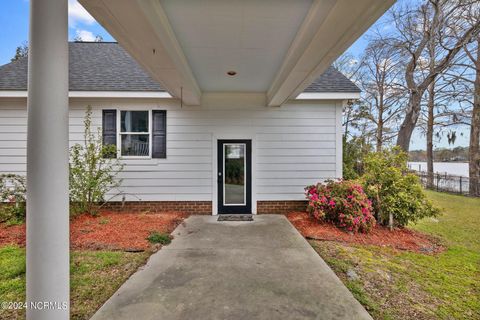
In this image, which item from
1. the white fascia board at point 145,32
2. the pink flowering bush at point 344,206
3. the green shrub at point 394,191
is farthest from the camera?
the green shrub at point 394,191

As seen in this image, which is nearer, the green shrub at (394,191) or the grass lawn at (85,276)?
the grass lawn at (85,276)

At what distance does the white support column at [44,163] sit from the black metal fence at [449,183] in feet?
47.1

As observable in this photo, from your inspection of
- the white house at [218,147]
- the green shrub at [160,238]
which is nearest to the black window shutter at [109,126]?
the white house at [218,147]

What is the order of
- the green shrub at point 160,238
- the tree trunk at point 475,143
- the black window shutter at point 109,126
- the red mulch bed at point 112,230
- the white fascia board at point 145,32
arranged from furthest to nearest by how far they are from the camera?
the tree trunk at point 475,143 → the black window shutter at point 109,126 → the green shrub at point 160,238 → the red mulch bed at point 112,230 → the white fascia board at point 145,32

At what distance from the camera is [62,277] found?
172 cm

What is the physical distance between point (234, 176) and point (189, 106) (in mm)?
2315

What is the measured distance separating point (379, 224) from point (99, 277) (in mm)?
5624

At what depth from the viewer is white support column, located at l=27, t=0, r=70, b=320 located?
1636mm

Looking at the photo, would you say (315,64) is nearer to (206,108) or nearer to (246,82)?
(246,82)

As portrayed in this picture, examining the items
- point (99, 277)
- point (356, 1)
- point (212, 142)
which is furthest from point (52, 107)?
point (212, 142)

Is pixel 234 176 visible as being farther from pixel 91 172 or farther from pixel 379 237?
pixel 379 237

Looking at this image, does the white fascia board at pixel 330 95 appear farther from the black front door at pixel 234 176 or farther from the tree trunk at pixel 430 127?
the tree trunk at pixel 430 127

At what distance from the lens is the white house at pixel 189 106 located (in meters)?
1.66

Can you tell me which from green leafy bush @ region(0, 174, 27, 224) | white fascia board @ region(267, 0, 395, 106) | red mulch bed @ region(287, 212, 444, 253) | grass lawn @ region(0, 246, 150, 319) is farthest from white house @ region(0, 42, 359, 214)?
grass lawn @ region(0, 246, 150, 319)
